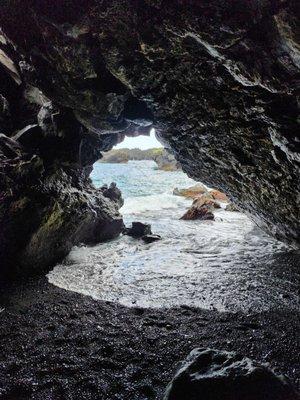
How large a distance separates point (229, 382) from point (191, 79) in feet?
15.9

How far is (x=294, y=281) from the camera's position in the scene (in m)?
6.91

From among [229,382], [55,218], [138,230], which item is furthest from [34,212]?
[229,382]

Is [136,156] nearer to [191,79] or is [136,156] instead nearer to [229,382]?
[191,79]

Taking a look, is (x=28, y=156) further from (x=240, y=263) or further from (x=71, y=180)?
(x=240, y=263)

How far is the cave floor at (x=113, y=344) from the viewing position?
399 centimetres

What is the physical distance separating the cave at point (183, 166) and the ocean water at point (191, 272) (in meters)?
0.09

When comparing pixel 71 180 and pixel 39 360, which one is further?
pixel 71 180

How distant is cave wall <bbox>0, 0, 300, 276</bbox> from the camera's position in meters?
3.91

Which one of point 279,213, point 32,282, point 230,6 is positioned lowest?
point 32,282

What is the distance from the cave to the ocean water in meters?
0.09

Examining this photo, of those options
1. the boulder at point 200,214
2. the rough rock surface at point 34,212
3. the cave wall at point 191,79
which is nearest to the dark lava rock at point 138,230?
the rough rock surface at point 34,212

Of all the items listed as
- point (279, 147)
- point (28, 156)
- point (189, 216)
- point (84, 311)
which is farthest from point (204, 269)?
point (189, 216)

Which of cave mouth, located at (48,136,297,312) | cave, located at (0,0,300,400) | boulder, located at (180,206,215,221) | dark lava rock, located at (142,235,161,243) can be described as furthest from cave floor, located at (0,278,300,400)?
boulder, located at (180,206,215,221)

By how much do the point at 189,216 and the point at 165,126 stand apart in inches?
431
